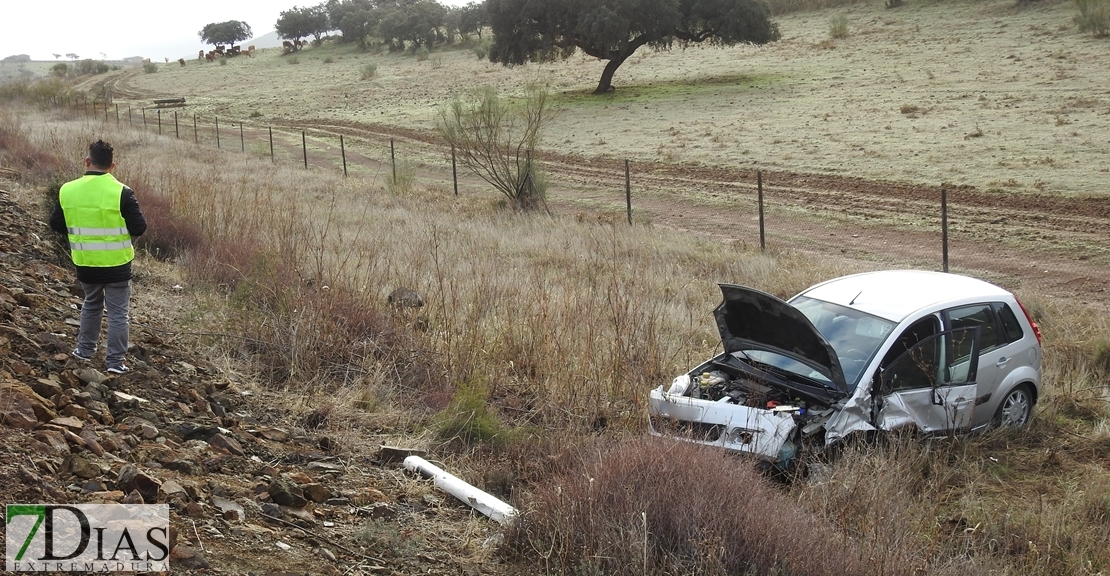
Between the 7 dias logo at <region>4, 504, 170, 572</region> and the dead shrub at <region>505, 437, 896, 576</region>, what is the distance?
6.22ft

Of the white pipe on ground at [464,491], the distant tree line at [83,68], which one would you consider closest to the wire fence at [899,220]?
the white pipe on ground at [464,491]

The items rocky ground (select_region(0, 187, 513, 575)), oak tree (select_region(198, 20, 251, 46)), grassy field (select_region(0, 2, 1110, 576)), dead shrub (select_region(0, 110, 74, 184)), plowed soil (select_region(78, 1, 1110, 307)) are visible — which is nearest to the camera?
rocky ground (select_region(0, 187, 513, 575))

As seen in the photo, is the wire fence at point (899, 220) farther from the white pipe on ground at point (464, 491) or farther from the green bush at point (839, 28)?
the green bush at point (839, 28)

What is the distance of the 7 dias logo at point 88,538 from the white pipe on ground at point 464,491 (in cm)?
190

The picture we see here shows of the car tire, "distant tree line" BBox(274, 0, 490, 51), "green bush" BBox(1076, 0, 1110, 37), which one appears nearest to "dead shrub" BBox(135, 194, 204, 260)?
the car tire

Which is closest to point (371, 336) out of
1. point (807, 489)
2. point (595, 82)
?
point (807, 489)

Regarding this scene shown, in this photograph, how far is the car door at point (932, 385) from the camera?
750cm

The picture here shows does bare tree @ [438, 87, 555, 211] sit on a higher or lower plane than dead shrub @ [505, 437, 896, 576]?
higher

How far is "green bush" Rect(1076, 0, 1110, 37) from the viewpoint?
44531mm

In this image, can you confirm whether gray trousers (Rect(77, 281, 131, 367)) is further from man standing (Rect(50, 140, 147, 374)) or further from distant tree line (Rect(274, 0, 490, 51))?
distant tree line (Rect(274, 0, 490, 51))

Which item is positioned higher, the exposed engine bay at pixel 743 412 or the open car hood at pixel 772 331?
the open car hood at pixel 772 331

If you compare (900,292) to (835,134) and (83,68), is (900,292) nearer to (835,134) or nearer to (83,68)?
(835,134)

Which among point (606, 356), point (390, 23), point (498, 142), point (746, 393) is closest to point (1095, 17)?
point (498, 142)

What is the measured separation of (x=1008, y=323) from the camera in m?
8.47
